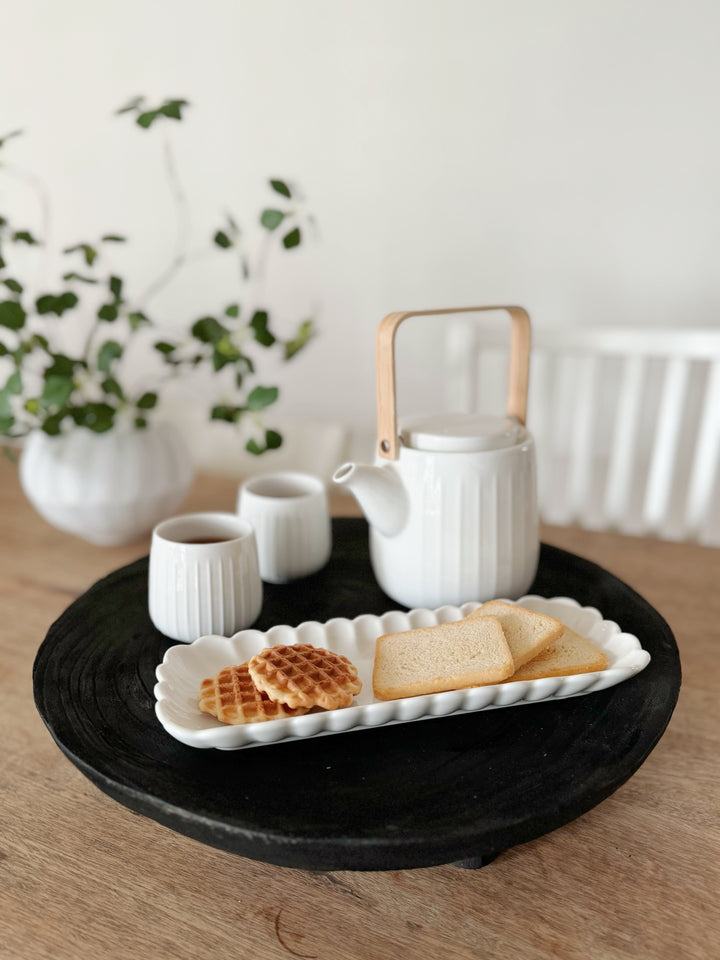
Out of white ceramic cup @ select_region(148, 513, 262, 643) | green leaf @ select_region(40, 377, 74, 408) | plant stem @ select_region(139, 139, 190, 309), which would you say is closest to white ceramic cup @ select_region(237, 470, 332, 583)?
white ceramic cup @ select_region(148, 513, 262, 643)

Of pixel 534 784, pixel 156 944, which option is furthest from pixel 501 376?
pixel 156 944

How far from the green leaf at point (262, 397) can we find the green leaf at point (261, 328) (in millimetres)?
79

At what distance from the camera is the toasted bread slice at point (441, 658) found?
24.4 inches

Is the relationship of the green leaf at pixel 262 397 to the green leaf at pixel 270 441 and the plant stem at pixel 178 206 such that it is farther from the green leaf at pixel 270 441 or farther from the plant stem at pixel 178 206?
the plant stem at pixel 178 206

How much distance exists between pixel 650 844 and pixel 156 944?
1.23 feet

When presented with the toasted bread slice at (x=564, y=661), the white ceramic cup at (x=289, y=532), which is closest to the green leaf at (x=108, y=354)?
the white ceramic cup at (x=289, y=532)

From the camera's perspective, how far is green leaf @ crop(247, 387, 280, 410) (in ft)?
3.18

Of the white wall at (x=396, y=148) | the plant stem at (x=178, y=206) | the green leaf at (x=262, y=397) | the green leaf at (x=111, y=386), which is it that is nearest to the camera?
the green leaf at (x=262, y=397)

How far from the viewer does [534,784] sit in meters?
0.55

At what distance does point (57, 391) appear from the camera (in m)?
1.00

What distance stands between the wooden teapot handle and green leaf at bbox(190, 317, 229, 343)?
32 centimetres

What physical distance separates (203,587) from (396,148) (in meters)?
1.26

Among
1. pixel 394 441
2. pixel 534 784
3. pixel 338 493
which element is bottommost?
pixel 338 493

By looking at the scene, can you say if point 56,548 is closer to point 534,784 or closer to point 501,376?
point 534,784
